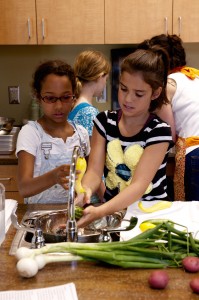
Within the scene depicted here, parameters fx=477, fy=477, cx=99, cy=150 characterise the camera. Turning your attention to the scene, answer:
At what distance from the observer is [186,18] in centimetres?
304

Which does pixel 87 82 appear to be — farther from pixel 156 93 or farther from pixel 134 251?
pixel 134 251

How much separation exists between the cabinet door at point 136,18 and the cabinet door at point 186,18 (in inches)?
1.5

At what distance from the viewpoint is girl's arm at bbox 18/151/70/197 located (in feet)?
5.54

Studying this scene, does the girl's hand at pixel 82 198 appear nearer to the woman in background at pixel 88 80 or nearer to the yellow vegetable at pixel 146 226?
the yellow vegetable at pixel 146 226

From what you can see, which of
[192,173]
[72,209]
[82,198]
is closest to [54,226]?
[82,198]

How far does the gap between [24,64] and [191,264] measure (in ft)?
8.59

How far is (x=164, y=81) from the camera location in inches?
68.1

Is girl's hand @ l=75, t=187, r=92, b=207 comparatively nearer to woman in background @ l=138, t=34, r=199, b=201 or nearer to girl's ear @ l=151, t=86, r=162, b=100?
girl's ear @ l=151, t=86, r=162, b=100

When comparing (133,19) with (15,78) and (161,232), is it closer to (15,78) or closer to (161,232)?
(15,78)

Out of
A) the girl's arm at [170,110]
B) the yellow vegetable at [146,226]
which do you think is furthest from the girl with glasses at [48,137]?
the girl's arm at [170,110]

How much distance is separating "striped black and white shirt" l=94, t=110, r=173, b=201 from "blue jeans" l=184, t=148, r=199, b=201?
0.74m

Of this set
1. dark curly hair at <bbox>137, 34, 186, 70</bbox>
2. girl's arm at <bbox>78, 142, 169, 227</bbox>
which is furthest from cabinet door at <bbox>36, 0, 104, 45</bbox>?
girl's arm at <bbox>78, 142, 169, 227</bbox>

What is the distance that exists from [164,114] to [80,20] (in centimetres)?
101

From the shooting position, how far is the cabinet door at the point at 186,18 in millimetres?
3033
